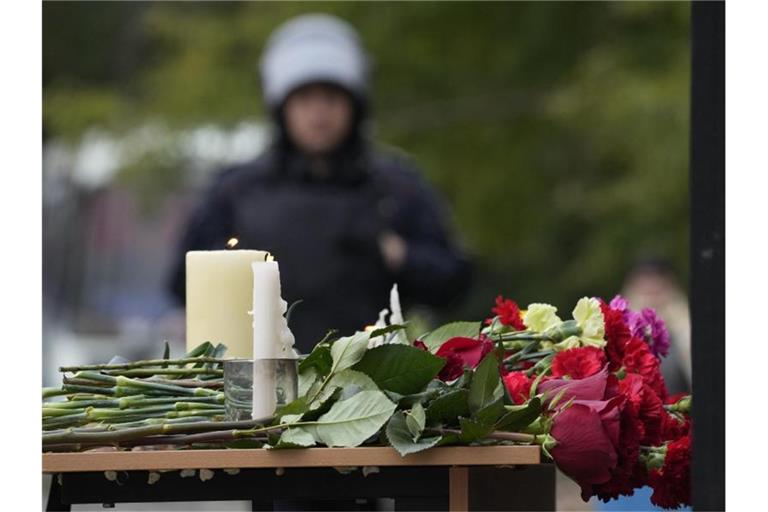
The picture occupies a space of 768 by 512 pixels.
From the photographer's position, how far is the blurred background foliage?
10.4 meters

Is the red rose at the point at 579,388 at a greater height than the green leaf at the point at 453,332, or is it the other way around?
the green leaf at the point at 453,332

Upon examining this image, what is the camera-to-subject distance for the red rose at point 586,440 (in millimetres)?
1648

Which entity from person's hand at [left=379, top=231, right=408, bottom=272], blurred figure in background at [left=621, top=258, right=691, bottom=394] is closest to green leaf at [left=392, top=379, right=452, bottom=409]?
person's hand at [left=379, top=231, right=408, bottom=272]

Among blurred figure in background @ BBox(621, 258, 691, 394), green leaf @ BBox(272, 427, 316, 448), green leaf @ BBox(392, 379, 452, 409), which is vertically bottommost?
green leaf @ BBox(272, 427, 316, 448)

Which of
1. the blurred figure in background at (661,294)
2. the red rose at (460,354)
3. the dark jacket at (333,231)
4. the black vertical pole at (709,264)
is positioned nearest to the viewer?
the black vertical pole at (709,264)

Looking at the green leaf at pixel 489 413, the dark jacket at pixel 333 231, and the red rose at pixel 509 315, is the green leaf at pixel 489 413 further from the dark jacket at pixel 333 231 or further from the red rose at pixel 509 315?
the dark jacket at pixel 333 231

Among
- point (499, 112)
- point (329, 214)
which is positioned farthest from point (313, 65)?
point (499, 112)

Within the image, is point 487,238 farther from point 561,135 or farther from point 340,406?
point 340,406

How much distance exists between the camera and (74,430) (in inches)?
66.1

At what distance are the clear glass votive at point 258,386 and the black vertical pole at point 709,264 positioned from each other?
0.46 metres

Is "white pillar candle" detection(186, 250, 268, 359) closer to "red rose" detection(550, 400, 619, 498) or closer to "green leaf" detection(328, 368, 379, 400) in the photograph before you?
"green leaf" detection(328, 368, 379, 400)

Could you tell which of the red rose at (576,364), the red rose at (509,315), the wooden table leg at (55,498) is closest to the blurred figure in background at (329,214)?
the red rose at (509,315)

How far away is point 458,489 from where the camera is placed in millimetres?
1605

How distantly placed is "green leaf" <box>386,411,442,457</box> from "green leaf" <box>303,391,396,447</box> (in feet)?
0.03
